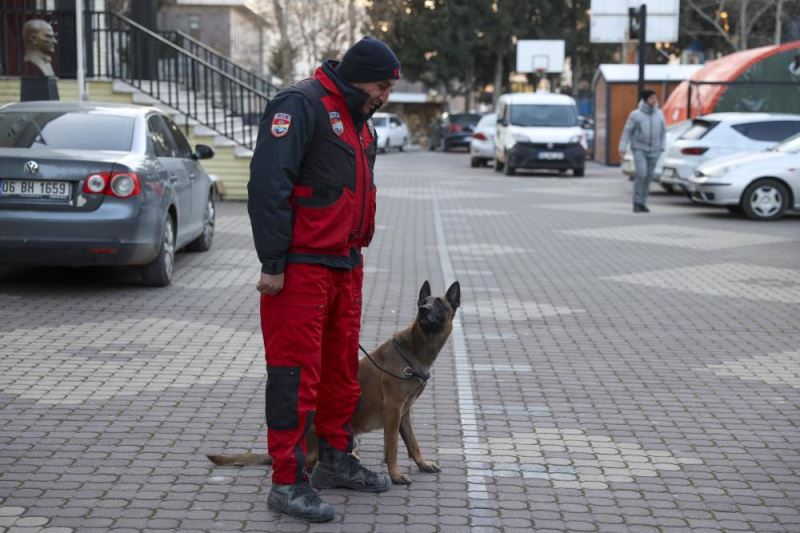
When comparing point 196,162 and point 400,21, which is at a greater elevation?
point 400,21

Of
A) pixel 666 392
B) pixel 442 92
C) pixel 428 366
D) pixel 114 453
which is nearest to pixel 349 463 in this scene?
pixel 428 366

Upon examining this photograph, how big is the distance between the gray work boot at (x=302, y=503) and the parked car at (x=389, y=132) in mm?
44251

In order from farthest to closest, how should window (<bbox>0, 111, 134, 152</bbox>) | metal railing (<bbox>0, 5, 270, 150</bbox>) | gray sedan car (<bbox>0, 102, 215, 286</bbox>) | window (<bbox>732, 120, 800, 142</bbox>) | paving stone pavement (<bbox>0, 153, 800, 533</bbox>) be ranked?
window (<bbox>732, 120, 800, 142</bbox>) < metal railing (<bbox>0, 5, 270, 150</bbox>) < window (<bbox>0, 111, 134, 152</bbox>) < gray sedan car (<bbox>0, 102, 215, 286</bbox>) < paving stone pavement (<bbox>0, 153, 800, 533</bbox>)

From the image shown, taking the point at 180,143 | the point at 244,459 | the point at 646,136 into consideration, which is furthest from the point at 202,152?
the point at 646,136

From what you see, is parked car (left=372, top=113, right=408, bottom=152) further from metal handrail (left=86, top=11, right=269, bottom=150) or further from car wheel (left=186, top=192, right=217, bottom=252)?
car wheel (left=186, top=192, right=217, bottom=252)

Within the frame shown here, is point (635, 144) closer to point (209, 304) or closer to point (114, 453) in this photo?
point (209, 304)

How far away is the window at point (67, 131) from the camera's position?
10516mm

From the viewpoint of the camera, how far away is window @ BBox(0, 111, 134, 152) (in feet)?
34.5

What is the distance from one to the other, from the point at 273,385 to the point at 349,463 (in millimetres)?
658

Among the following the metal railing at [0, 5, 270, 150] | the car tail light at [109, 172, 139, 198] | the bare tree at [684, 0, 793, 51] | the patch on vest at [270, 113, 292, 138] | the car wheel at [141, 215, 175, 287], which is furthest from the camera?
the bare tree at [684, 0, 793, 51]

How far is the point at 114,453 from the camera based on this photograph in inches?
230

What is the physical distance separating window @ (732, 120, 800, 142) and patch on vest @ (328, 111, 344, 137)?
18.1 meters

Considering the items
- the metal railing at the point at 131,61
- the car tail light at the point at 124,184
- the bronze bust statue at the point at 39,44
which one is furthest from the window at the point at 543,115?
the car tail light at the point at 124,184

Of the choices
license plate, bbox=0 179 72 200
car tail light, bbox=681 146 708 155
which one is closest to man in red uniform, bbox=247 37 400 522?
license plate, bbox=0 179 72 200
